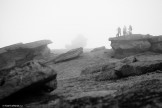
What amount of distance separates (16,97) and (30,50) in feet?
99.4

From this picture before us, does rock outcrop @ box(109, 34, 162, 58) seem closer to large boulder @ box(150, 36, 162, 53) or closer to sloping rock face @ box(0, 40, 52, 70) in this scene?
large boulder @ box(150, 36, 162, 53)

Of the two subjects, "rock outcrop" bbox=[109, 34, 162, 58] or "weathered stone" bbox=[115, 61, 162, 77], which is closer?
"weathered stone" bbox=[115, 61, 162, 77]

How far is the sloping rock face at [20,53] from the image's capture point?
113 ft

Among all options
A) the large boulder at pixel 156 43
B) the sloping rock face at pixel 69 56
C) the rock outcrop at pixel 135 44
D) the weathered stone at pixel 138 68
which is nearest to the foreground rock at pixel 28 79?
the weathered stone at pixel 138 68

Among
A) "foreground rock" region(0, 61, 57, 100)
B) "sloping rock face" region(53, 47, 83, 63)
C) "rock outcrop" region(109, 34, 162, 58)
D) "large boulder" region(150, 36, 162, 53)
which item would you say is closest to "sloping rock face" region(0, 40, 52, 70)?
"sloping rock face" region(53, 47, 83, 63)

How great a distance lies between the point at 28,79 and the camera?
938 centimetres

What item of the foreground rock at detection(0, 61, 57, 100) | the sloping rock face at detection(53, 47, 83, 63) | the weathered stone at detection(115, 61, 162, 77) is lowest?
the sloping rock face at detection(53, 47, 83, 63)

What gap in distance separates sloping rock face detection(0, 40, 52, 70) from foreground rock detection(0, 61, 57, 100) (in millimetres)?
25534

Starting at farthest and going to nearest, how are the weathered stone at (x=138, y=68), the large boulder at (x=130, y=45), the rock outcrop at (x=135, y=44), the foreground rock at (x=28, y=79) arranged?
the large boulder at (x=130, y=45) → the rock outcrop at (x=135, y=44) → the weathered stone at (x=138, y=68) → the foreground rock at (x=28, y=79)

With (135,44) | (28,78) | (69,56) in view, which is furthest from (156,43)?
(28,78)

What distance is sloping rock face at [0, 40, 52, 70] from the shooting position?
34.5 m

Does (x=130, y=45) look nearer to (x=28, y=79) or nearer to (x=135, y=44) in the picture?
(x=135, y=44)

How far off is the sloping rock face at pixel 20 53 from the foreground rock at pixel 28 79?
25.5 m

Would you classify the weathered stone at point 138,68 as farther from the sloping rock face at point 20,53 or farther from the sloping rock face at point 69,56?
the sloping rock face at point 20,53
